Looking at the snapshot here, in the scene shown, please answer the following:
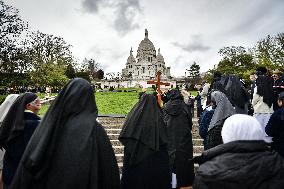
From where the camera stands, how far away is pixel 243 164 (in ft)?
7.89

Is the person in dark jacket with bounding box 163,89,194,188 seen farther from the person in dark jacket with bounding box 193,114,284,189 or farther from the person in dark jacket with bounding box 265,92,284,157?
the person in dark jacket with bounding box 193,114,284,189

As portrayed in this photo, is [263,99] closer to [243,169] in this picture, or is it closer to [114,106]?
[243,169]

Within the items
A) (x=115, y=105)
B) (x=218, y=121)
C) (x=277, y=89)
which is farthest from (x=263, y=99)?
(x=115, y=105)

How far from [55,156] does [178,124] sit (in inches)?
205

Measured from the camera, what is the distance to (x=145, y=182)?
17.4 ft

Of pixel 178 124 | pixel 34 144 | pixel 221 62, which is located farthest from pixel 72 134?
pixel 221 62

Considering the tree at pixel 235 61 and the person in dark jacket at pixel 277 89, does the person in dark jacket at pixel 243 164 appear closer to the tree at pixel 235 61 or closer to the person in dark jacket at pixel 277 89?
the person in dark jacket at pixel 277 89

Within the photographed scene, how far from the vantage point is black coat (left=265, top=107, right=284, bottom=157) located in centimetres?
502

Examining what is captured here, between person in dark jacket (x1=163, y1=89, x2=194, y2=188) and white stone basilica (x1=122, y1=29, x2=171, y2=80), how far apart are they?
4968 inches

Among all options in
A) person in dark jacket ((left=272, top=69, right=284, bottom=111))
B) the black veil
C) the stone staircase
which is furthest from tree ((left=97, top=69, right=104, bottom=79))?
the black veil

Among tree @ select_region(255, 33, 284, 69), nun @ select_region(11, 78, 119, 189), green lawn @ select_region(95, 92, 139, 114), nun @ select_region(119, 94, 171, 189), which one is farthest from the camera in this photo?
tree @ select_region(255, 33, 284, 69)

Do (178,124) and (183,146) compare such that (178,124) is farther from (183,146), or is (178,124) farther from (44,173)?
(44,173)

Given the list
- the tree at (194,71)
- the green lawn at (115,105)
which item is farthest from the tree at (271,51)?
the tree at (194,71)

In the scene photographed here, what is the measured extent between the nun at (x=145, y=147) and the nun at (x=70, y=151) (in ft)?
7.54
